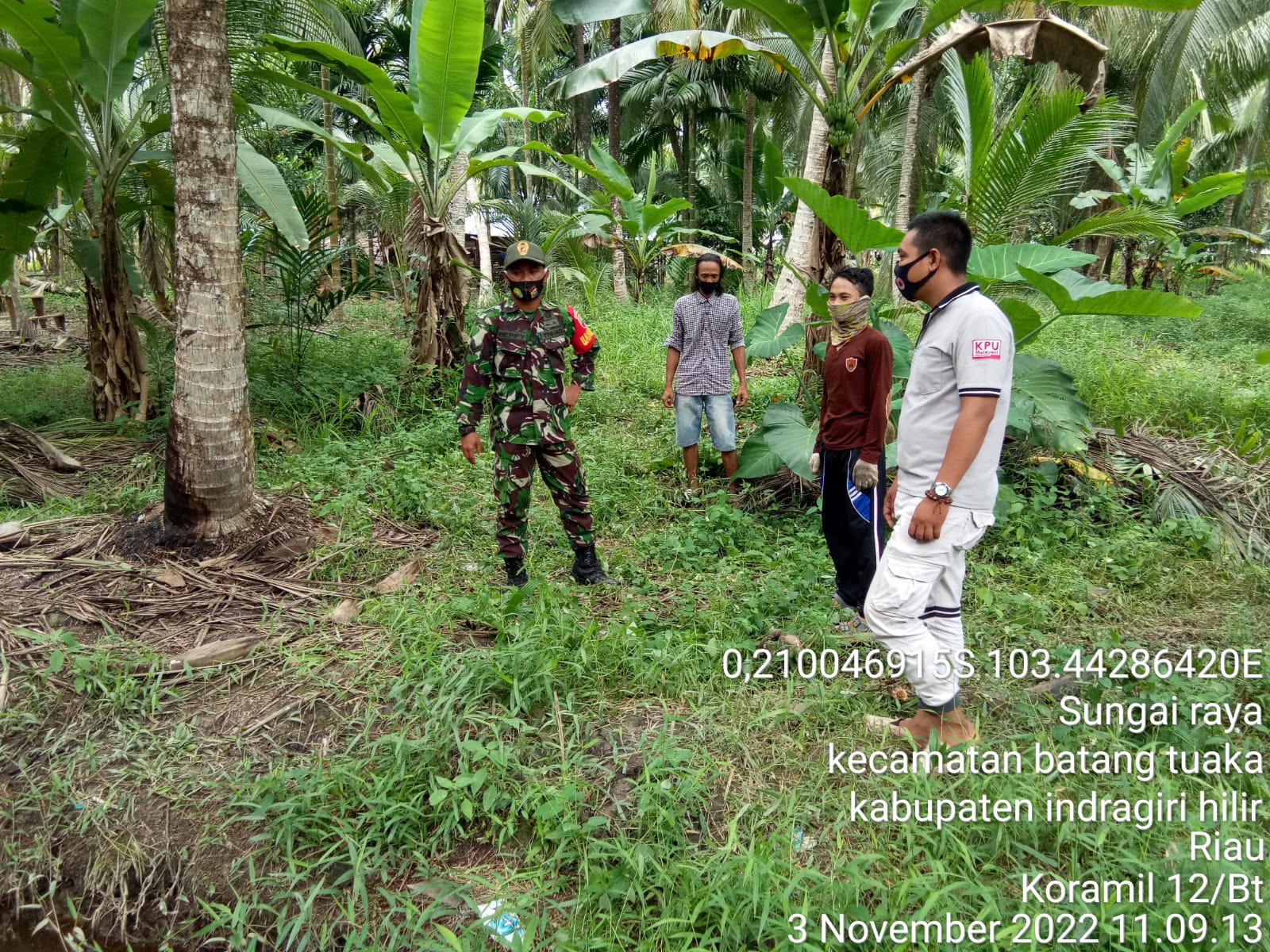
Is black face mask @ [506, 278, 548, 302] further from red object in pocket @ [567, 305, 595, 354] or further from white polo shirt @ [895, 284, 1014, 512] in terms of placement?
white polo shirt @ [895, 284, 1014, 512]

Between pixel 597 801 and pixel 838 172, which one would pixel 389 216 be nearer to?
pixel 838 172

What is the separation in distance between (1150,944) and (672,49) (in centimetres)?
533

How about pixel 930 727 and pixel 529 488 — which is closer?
pixel 930 727

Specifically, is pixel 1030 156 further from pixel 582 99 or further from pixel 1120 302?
pixel 582 99

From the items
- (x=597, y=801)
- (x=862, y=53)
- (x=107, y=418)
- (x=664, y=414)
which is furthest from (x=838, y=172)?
(x=107, y=418)

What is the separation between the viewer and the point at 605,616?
368cm

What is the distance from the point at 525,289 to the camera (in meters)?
3.70

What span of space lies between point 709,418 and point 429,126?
3.17 meters

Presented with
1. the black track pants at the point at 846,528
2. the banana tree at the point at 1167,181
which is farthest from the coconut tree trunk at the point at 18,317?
the banana tree at the point at 1167,181

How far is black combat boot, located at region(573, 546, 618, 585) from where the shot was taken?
3988 mm

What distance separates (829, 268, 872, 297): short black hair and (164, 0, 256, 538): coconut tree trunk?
9.83 ft

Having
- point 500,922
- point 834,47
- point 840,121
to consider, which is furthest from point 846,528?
point 834,47

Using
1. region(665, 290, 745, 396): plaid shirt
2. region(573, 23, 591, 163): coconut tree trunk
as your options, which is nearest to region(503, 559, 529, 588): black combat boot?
region(665, 290, 745, 396): plaid shirt

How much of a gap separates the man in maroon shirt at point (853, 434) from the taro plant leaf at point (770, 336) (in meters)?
1.16
